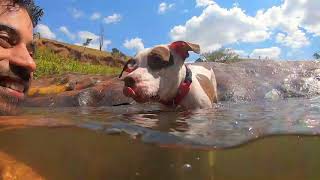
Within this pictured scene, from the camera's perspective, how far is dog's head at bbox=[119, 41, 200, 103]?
6.70m

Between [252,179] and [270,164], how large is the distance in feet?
0.72

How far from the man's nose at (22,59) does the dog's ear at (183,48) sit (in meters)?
3.34

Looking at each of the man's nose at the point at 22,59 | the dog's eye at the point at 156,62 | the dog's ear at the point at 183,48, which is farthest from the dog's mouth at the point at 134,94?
the man's nose at the point at 22,59

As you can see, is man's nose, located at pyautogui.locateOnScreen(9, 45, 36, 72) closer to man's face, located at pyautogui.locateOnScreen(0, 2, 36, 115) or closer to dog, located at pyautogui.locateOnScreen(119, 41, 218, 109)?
man's face, located at pyautogui.locateOnScreen(0, 2, 36, 115)

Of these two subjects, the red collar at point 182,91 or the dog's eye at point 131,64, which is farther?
the red collar at point 182,91

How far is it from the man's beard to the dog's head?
7.43ft

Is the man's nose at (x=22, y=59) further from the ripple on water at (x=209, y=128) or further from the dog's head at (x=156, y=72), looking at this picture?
the dog's head at (x=156, y=72)

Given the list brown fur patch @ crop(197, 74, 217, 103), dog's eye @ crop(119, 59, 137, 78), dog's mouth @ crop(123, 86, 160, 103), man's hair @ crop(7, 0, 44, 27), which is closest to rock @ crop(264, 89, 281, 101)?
brown fur patch @ crop(197, 74, 217, 103)

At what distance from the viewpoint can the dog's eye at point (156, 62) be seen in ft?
23.0

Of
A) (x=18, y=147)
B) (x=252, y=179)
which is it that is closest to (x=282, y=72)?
(x=252, y=179)

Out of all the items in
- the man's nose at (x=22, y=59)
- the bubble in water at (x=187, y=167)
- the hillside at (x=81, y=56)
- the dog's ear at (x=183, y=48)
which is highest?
the hillside at (x=81, y=56)

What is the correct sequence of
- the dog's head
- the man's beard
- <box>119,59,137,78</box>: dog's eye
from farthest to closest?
<box>119,59,137,78</box>: dog's eye → the dog's head → the man's beard

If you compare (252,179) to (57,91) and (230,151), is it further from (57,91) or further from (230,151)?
(57,91)

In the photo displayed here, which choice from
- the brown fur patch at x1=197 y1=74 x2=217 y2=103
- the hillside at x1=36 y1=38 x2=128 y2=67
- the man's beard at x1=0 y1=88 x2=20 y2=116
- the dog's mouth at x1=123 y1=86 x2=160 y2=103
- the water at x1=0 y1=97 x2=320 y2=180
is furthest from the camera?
the hillside at x1=36 y1=38 x2=128 y2=67
